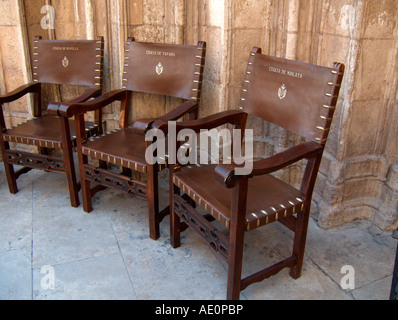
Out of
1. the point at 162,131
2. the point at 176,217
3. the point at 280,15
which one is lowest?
the point at 176,217

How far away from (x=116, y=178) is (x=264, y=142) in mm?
988

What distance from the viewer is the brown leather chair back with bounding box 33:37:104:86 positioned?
2.88m

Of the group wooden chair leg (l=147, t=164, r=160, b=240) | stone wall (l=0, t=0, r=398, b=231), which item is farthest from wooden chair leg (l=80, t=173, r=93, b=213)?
stone wall (l=0, t=0, r=398, b=231)

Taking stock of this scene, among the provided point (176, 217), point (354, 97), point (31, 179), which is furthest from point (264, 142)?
point (31, 179)

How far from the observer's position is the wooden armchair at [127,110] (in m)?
2.36

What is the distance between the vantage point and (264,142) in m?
2.71

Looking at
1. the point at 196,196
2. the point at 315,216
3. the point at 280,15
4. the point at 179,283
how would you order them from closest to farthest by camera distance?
the point at 196,196 → the point at 179,283 → the point at 280,15 → the point at 315,216

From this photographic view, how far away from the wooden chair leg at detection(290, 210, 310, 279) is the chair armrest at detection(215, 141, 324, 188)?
331mm

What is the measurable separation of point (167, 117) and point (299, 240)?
3.05 ft

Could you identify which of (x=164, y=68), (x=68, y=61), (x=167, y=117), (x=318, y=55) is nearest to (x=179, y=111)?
(x=167, y=117)

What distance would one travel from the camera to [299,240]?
6.70 feet

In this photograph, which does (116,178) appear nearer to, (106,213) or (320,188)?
(106,213)

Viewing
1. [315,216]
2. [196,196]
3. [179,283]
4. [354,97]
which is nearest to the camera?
[196,196]

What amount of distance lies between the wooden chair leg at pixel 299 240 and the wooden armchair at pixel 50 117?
1.49 meters
